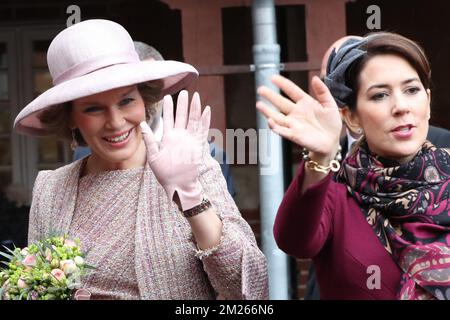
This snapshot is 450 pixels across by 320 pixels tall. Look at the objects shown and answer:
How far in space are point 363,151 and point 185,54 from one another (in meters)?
1.69

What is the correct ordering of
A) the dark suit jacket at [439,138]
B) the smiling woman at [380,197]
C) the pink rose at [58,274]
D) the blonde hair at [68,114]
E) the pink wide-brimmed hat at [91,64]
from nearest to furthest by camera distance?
the smiling woman at [380,197] → the pink rose at [58,274] → the pink wide-brimmed hat at [91,64] → the blonde hair at [68,114] → the dark suit jacket at [439,138]

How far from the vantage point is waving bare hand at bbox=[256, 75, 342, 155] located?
1962 mm

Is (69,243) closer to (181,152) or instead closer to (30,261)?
(30,261)

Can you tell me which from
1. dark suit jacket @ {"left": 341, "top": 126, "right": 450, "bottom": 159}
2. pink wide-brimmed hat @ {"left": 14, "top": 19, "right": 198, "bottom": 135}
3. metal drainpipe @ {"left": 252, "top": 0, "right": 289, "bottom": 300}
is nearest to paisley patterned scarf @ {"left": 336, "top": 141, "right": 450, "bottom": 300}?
dark suit jacket @ {"left": 341, "top": 126, "right": 450, "bottom": 159}

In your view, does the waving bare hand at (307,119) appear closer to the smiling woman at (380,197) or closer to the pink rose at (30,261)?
the smiling woman at (380,197)

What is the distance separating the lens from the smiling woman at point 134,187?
2.24 metres

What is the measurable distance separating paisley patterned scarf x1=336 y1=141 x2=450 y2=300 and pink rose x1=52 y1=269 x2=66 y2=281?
0.72 metres

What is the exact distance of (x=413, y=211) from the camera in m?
2.22

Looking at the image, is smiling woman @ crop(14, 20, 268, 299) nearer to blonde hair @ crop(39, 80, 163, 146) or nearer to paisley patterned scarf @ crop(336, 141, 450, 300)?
blonde hair @ crop(39, 80, 163, 146)

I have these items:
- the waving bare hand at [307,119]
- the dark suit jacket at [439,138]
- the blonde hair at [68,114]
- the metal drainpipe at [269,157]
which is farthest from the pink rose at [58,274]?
the metal drainpipe at [269,157]

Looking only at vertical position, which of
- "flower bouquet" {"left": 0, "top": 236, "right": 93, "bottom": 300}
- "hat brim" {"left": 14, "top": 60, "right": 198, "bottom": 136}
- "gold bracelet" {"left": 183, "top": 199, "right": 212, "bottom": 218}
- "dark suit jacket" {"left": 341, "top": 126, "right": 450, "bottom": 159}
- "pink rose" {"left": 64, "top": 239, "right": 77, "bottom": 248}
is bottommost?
"flower bouquet" {"left": 0, "top": 236, "right": 93, "bottom": 300}

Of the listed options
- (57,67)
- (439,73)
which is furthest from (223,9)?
(57,67)
